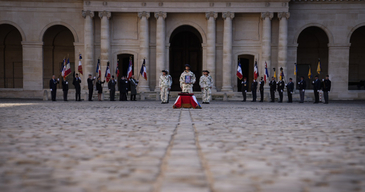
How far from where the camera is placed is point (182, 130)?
821cm

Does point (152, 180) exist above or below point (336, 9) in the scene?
below

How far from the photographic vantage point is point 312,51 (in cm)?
3531

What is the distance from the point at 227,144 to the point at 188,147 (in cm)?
82

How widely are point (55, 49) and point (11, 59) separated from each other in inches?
167

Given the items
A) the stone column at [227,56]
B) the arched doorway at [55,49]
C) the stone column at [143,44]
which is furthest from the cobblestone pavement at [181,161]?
the arched doorway at [55,49]

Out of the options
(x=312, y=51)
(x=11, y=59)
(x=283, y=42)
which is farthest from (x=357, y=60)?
(x=11, y=59)

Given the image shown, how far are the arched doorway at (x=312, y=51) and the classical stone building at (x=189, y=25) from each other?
3.80 meters

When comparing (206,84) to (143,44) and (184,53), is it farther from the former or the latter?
(184,53)

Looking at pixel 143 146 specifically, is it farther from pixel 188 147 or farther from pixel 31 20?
pixel 31 20

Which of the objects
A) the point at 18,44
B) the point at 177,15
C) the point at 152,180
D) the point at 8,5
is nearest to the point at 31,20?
the point at 8,5

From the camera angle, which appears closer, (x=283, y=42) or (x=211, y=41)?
(x=283, y=42)

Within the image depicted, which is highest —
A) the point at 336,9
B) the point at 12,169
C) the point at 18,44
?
the point at 336,9

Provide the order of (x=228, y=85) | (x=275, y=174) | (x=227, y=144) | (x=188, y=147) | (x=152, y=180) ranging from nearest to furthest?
(x=152, y=180)
(x=275, y=174)
(x=188, y=147)
(x=227, y=144)
(x=228, y=85)

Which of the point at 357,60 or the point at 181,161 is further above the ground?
the point at 357,60
